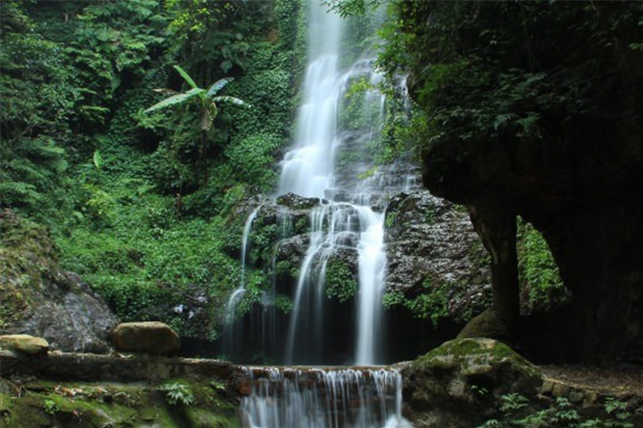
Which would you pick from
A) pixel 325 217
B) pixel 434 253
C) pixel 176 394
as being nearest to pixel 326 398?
pixel 176 394

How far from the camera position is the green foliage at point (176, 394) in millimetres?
6667

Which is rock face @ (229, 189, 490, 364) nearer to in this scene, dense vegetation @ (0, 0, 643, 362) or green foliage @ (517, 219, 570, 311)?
dense vegetation @ (0, 0, 643, 362)

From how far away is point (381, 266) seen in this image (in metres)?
13.4

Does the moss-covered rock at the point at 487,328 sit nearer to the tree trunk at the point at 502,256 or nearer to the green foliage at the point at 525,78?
the tree trunk at the point at 502,256

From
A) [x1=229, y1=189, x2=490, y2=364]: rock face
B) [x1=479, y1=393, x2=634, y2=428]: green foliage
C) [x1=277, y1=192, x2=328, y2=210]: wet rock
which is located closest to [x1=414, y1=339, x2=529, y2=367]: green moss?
[x1=479, y1=393, x2=634, y2=428]: green foliage

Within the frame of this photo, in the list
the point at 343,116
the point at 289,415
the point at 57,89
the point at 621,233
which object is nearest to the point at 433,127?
the point at 621,233

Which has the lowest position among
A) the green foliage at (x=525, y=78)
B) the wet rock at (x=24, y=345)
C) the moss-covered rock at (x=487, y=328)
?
the wet rock at (x=24, y=345)

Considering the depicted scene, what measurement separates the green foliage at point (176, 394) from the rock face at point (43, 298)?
494cm

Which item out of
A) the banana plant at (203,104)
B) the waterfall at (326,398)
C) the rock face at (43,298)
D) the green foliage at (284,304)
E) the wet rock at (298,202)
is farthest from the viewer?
the banana plant at (203,104)

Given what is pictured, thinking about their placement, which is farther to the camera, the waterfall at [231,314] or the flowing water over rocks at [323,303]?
the waterfall at [231,314]

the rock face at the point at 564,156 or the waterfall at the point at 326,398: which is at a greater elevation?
the rock face at the point at 564,156

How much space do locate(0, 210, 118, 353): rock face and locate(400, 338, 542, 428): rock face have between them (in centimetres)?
646

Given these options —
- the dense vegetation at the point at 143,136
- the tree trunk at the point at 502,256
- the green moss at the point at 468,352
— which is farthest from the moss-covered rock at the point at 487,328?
the dense vegetation at the point at 143,136

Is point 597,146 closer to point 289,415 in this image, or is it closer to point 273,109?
point 289,415
